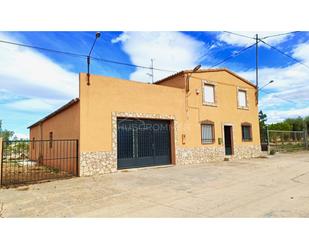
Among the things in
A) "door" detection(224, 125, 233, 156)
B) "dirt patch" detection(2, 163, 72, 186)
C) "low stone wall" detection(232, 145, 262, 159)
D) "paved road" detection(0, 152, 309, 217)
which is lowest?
"paved road" detection(0, 152, 309, 217)

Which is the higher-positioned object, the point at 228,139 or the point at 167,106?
the point at 167,106

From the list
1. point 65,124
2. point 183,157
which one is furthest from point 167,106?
point 65,124

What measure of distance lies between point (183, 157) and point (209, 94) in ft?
16.3

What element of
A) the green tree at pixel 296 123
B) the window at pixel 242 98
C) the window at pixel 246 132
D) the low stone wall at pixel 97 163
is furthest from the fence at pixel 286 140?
the green tree at pixel 296 123

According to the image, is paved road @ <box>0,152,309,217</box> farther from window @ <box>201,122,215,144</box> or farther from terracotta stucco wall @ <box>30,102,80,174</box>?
window @ <box>201,122,215,144</box>

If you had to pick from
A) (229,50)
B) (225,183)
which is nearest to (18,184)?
(225,183)

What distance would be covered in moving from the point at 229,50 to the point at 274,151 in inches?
423

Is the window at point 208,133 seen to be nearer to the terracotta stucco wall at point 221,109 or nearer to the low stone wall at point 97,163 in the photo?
the terracotta stucco wall at point 221,109

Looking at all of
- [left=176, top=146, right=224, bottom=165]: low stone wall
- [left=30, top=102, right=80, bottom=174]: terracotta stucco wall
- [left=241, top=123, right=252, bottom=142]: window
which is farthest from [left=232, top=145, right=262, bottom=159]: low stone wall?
[left=30, top=102, right=80, bottom=174]: terracotta stucco wall

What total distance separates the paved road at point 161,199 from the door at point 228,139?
27.6ft

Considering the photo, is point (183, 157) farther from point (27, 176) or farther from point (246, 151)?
point (27, 176)

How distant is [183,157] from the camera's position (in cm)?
1293

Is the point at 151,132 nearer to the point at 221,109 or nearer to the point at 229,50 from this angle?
the point at 221,109

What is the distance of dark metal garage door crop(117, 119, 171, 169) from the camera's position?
10.8 meters
